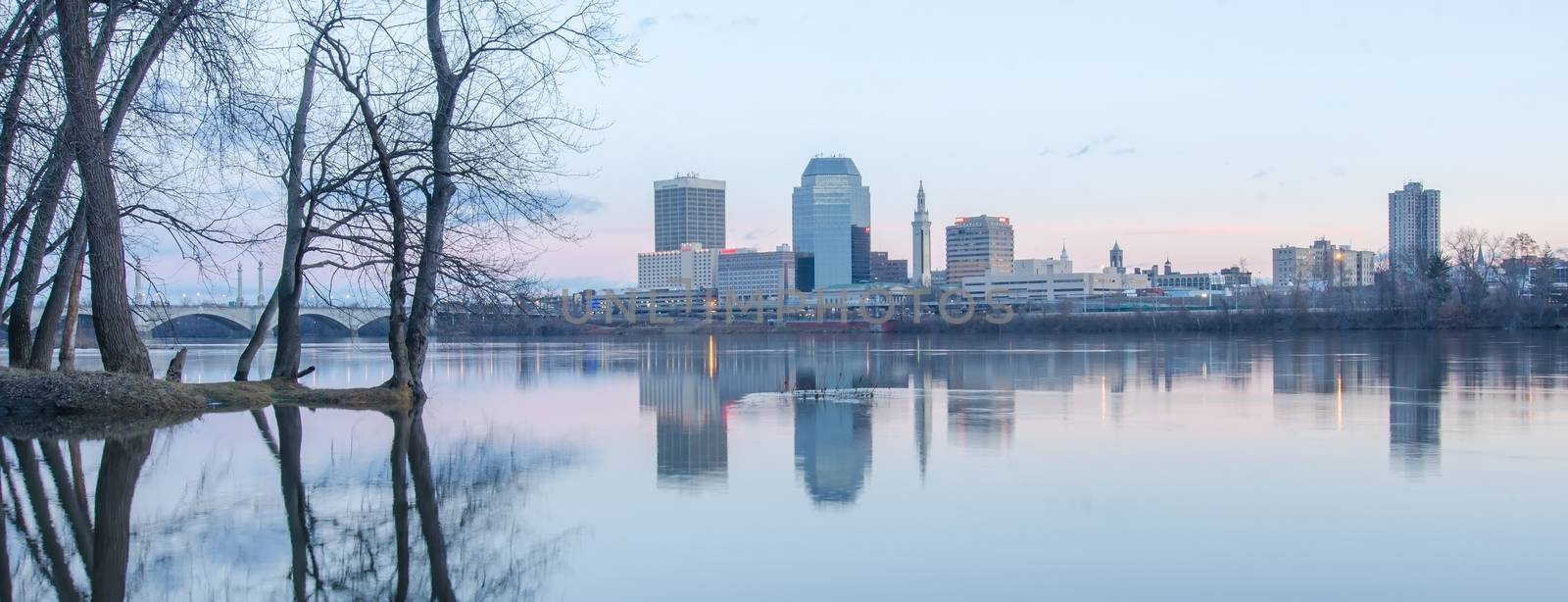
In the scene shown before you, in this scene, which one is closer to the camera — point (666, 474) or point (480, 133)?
point (666, 474)

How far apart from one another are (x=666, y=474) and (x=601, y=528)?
3563mm

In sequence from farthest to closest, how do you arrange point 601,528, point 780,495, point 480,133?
point 480,133 < point 780,495 < point 601,528

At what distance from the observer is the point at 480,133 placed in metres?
22.9

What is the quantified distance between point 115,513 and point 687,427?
1019cm

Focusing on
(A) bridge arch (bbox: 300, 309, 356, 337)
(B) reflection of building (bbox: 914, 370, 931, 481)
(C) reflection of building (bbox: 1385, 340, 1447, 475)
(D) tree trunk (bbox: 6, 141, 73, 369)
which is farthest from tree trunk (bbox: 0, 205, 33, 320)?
(A) bridge arch (bbox: 300, 309, 356, 337)

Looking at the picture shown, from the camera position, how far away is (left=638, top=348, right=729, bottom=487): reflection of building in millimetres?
15055

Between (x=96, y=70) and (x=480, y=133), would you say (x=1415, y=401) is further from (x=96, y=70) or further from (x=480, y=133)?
→ (x=96, y=70)

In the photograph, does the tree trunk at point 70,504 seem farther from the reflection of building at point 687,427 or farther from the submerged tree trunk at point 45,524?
the reflection of building at point 687,427

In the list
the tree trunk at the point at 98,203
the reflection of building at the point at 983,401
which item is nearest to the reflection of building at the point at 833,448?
the reflection of building at the point at 983,401

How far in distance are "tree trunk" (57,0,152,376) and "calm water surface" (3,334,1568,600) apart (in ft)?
8.61

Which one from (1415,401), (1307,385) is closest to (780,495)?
(1415,401)

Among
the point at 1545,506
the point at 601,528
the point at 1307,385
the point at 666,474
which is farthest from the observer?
the point at 1307,385

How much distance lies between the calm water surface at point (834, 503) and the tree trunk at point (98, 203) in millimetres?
2623

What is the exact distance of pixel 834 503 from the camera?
41.5 ft
